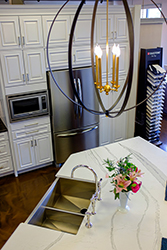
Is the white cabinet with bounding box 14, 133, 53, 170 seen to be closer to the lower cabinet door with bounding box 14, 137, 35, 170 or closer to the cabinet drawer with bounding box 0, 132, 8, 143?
the lower cabinet door with bounding box 14, 137, 35, 170

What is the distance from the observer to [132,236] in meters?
1.50

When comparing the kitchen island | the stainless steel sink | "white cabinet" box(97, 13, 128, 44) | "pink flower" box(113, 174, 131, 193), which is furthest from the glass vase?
"white cabinet" box(97, 13, 128, 44)

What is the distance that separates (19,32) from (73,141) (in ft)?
5.63

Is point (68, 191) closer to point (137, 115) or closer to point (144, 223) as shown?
point (144, 223)

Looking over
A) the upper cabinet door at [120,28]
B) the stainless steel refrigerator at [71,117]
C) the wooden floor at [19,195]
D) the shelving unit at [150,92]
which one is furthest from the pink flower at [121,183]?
the shelving unit at [150,92]

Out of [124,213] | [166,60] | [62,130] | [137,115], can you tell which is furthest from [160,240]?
[166,60]

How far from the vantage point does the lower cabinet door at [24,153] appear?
335cm

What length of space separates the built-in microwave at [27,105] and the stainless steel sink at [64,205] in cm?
139

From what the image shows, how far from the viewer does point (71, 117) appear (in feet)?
11.4

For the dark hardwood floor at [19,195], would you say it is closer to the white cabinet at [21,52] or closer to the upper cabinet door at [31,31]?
the white cabinet at [21,52]

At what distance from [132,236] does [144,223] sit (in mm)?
147

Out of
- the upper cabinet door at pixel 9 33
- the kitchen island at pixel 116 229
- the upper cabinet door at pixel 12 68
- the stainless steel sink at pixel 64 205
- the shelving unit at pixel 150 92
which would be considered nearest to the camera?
the kitchen island at pixel 116 229

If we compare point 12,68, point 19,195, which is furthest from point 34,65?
point 19,195

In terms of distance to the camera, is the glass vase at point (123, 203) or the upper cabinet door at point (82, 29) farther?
the upper cabinet door at point (82, 29)
